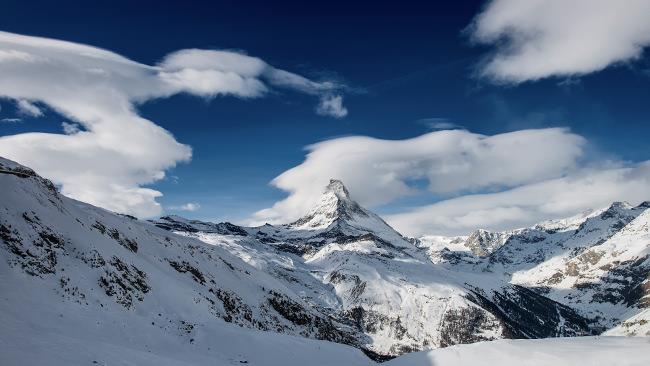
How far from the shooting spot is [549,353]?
717 inches

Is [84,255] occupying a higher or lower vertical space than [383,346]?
higher

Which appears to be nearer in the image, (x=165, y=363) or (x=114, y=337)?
(x=165, y=363)

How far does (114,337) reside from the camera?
25.5m

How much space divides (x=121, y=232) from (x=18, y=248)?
79.2 feet

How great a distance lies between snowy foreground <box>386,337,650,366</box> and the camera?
16.8 metres

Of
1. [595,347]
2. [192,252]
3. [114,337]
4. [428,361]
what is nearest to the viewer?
[595,347]

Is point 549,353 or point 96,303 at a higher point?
point 549,353

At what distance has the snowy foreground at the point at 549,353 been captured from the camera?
16844 millimetres

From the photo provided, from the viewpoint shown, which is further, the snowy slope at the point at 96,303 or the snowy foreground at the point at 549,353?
the snowy slope at the point at 96,303

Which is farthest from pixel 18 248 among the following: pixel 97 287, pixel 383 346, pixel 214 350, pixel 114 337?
pixel 383 346

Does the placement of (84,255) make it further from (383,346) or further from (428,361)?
(383,346)

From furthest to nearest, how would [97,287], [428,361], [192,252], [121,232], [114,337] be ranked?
[192,252], [121,232], [97,287], [114,337], [428,361]

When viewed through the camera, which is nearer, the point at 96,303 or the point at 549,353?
the point at 549,353

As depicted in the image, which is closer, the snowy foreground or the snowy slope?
the snowy foreground
